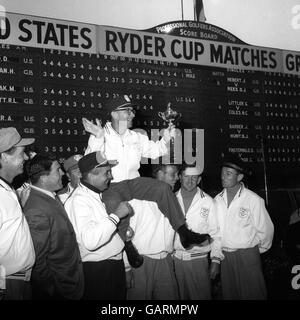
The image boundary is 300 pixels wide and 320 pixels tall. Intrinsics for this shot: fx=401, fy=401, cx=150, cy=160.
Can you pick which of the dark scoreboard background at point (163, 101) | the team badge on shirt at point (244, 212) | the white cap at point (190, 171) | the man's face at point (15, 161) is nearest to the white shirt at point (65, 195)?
the dark scoreboard background at point (163, 101)

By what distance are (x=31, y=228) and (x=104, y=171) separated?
63cm

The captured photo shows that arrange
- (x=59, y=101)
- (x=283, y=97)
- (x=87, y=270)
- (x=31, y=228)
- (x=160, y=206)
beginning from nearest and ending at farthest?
(x=31, y=228) < (x=87, y=270) < (x=160, y=206) < (x=59, y=101) < (x=283, y=97)

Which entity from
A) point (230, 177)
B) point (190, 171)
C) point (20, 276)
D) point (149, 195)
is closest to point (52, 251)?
point (20, 276)

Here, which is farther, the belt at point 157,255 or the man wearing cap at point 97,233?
the belt at point 157,255

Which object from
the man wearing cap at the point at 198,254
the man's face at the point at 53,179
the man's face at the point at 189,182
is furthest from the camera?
the man's face at the point at 189,182

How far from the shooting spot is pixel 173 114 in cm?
356

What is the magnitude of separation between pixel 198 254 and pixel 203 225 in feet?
0.88

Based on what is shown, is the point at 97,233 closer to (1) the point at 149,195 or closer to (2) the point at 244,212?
(1) the point at 149,195

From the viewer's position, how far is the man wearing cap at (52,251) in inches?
102

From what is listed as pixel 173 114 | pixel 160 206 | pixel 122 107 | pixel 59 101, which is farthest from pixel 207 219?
pixel 59 101

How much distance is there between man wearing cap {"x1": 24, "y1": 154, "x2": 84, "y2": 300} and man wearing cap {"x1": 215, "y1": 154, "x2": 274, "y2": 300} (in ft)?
5.48

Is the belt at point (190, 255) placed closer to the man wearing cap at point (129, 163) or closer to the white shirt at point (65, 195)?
the man wearing cap at point (129, 163)

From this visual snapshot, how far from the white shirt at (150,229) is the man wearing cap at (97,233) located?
442 millimetres
